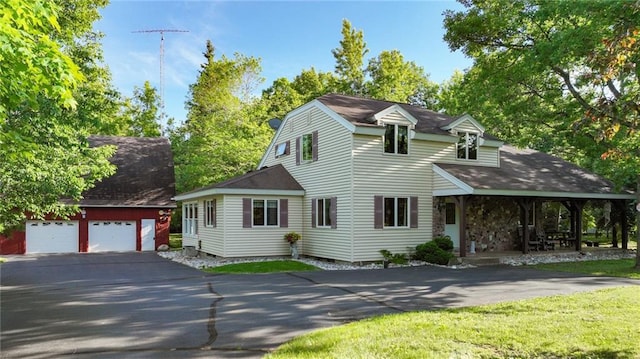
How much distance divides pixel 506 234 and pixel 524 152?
667cm

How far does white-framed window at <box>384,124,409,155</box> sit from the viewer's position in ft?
55.0

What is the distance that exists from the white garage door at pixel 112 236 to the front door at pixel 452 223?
17.0 metres

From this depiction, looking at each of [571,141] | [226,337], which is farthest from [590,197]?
[226,337]

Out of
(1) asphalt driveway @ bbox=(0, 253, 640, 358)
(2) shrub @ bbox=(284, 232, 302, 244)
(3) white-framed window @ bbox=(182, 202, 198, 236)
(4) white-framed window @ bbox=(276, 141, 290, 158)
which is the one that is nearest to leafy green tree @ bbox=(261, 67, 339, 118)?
(3) white-framed window @ bbox=(182, 202, 198, 236)

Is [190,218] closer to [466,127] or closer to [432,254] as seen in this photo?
[432,254]

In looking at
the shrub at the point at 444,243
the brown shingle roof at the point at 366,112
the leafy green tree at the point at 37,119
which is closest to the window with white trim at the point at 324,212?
the brown shingle roof at the point at 366,112

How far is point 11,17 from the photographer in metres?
5.15

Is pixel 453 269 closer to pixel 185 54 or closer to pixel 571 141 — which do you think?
pixel 571 141

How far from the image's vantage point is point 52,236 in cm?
2323

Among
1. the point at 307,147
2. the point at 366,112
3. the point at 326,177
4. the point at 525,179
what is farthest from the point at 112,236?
the point at 525,179

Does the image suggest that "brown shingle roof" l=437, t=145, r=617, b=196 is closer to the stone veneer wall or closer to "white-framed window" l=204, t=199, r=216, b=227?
the stone veneer wall

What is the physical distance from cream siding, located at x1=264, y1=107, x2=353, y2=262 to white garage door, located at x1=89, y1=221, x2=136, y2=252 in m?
10.8

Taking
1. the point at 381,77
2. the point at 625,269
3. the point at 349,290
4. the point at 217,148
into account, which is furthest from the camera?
the point at 381,77

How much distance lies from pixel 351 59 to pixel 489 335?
36.9 meters
